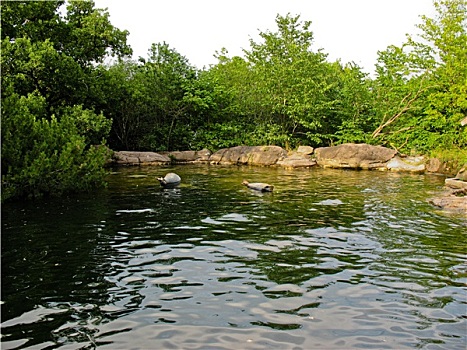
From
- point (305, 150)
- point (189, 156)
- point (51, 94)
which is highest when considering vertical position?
point (51, 94)

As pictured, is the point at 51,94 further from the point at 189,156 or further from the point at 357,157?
the point at 357,157

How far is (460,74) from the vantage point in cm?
2475

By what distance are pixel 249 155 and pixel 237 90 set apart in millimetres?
6938

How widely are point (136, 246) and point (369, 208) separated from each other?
6.67 m

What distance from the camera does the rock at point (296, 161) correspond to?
25.1 meters

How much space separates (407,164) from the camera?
77.3 feet

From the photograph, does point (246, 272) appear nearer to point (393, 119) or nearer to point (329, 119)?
point (393, 119)

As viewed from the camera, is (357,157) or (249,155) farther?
(249,155)

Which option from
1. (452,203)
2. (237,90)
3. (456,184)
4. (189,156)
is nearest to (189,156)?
(189,156)

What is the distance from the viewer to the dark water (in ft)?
14.4

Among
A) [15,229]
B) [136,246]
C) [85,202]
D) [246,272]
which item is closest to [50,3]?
[85,202]

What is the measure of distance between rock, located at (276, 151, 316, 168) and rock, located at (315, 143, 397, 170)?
773 mm

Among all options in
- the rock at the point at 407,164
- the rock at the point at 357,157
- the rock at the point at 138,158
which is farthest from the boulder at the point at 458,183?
the rock at the point at 138,158

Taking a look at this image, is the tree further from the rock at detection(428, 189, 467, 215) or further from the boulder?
the boulder
